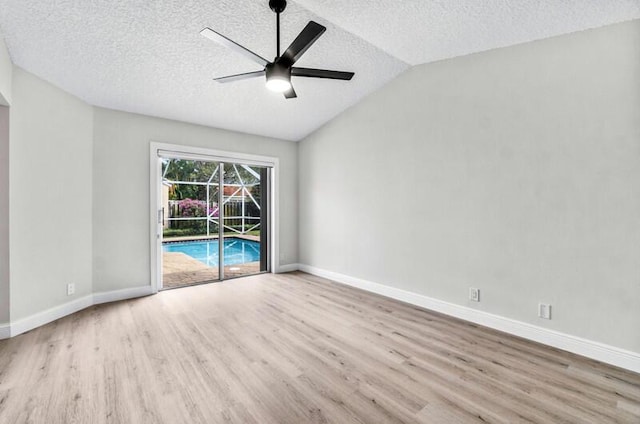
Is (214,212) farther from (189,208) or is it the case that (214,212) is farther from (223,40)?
(223,40)

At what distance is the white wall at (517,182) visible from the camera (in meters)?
2.32

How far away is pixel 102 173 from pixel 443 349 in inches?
174

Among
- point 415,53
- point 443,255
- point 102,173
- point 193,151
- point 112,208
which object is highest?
point 415,53

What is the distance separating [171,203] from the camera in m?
5.14

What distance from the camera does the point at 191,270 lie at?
214 inches

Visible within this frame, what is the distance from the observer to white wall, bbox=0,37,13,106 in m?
2.51

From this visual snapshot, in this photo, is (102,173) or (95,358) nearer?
(95,358)

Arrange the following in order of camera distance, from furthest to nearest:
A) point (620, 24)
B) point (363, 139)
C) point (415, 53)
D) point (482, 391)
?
point (363, 139)
point (415, 53)
point (620, 24)
point (482, 391)

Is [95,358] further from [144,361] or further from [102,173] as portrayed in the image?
[102,173]

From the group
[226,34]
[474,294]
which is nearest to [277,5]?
[226,34]

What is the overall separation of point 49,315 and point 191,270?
2.34 m

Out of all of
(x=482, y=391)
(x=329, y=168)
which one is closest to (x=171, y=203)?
(x=329, y=168)

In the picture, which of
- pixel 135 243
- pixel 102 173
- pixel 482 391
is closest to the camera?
pixel 482 391

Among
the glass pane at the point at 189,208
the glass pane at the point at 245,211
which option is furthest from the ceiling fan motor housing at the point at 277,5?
the glass pane at the point at 245,211
